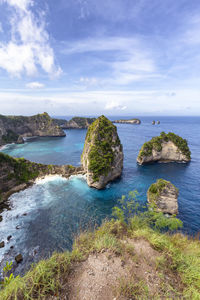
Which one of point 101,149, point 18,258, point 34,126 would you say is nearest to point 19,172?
point 18,258

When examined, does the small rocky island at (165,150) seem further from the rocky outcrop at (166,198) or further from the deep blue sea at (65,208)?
the rocky outcrop at (166,198)

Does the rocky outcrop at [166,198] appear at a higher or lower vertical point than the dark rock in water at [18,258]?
higher

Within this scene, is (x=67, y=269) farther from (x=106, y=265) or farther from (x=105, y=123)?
(x=105, y=123)

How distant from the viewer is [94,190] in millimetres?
35906

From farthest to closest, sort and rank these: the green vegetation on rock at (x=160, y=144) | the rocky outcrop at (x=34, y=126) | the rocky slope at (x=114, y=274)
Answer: the rocky outcrop at (x=34, y=126), the green vegetation on rock at (x=160, y=144), the rocky slope at (x=114, y=274)

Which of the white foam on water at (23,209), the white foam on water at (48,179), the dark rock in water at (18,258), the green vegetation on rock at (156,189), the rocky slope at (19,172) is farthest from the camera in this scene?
the white foam on water at (48,179)

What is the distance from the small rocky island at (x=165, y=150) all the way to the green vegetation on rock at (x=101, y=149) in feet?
63.4

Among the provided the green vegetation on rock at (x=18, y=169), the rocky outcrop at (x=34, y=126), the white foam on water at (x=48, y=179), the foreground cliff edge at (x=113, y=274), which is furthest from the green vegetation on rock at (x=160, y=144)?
the rocky outcrop at (x=34, y=126)

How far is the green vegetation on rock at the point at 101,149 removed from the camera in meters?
35.8

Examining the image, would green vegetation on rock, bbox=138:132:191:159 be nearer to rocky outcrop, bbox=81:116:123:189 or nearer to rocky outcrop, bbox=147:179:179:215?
rocky outcrop, bbox=81:116:123:189

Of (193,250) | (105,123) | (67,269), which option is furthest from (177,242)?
(105,123)

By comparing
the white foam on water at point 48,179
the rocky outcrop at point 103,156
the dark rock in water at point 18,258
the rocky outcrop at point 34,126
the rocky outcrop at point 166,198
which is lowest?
the dark rock in water at point 18,258

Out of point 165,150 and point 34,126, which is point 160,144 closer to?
point 165,150

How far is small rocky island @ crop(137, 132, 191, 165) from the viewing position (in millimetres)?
54306
